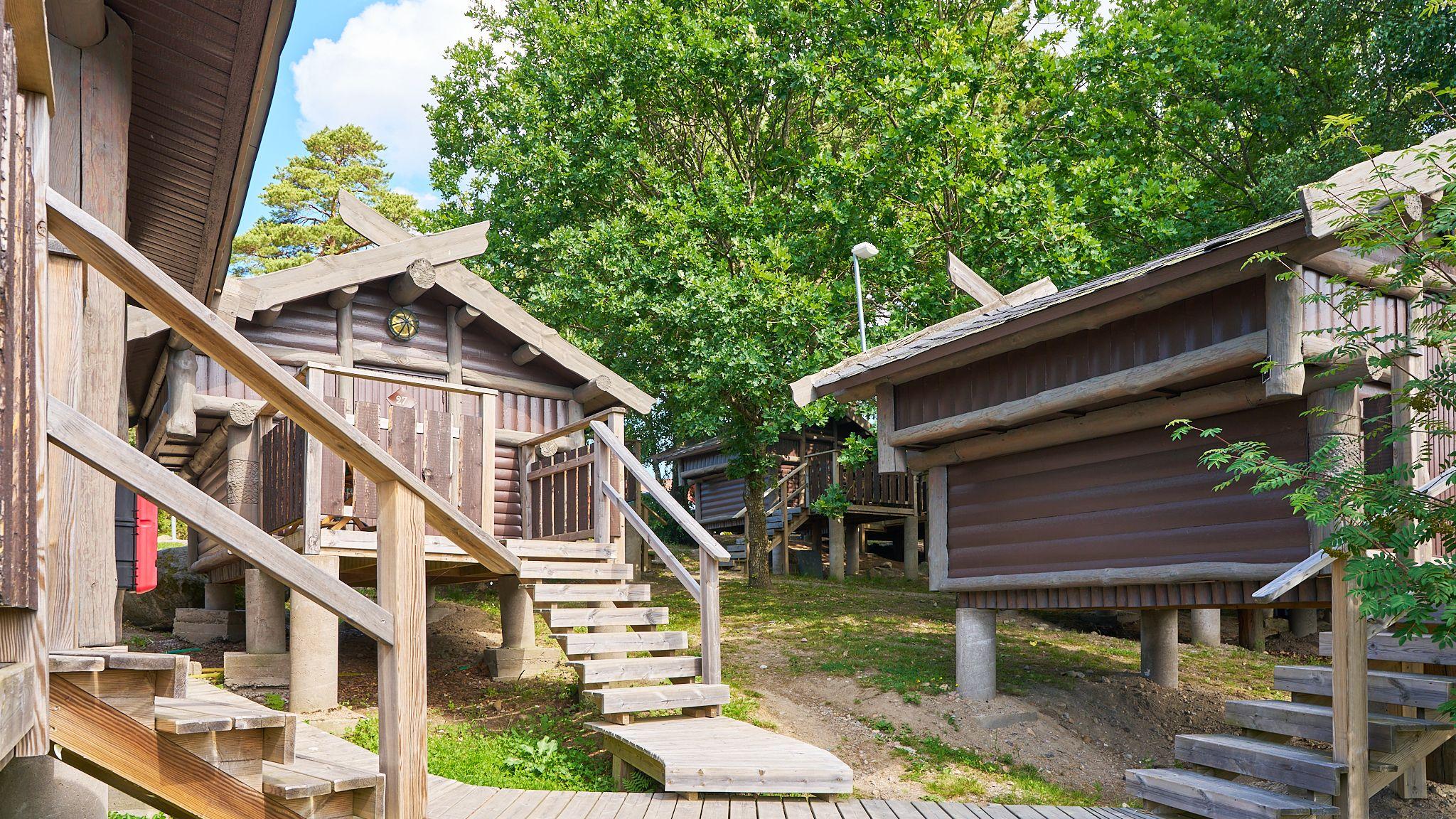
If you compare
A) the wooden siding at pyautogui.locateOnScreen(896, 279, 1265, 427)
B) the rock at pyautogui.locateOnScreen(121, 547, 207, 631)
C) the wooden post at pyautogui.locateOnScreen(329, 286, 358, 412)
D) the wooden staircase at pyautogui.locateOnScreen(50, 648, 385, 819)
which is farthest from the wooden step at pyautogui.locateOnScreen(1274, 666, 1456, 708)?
the rock at pyautogui.locateOnScreen(121, 547, 207, 631)

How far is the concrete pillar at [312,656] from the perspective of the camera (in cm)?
917

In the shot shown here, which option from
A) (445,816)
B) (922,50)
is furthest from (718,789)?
(922,50)

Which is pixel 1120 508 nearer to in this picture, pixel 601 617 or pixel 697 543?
pixel 697 543

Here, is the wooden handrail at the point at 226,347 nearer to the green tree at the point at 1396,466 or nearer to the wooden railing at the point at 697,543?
the wooden railing at the point at 697,543

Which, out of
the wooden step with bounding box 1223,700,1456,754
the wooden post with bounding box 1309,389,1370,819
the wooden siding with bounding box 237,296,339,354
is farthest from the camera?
the wooden siding with bounding box 237,296,339,354

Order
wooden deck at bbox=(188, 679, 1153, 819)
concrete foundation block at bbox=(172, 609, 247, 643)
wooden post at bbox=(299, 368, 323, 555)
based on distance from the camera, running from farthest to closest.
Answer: concrete foundation block at bbox=(172, 609, 247, 643), wooden post at bbox=(299, 368, 323, 555), wooden deck at bbox=(188, 679, 1153, 819)

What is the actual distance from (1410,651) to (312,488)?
8.66 m

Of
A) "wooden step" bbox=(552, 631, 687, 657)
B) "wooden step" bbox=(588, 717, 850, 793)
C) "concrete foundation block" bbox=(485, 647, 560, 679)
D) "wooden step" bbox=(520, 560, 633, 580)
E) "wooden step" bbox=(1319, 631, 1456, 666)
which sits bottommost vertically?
"concrete foundation block" bbox=(485, 647, 560, 679)

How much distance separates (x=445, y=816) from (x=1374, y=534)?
5356 mm

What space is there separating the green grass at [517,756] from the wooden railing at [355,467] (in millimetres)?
2982

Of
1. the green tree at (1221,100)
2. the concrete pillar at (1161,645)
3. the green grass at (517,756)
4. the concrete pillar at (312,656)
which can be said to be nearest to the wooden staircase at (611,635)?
the green grass at (517,756)

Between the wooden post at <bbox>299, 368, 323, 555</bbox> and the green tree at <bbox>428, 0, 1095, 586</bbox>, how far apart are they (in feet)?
22.6

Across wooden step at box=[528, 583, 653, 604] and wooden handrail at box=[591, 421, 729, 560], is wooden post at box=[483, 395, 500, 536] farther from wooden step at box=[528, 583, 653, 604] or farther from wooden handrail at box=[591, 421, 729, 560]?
wooden step at box=[528, 583, 653, 604]

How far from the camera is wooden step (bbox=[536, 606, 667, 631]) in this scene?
9.27 m
